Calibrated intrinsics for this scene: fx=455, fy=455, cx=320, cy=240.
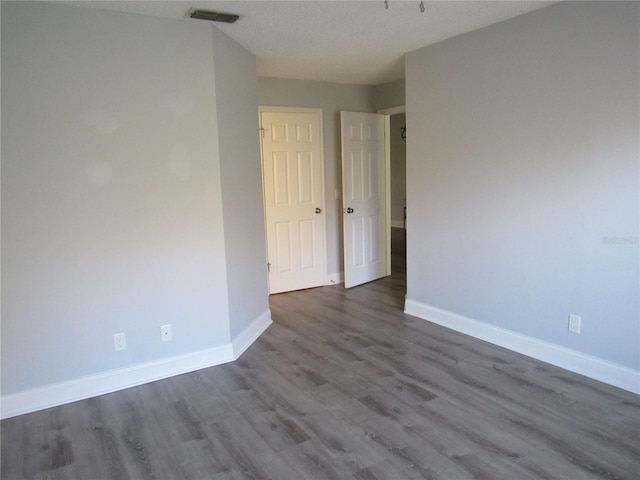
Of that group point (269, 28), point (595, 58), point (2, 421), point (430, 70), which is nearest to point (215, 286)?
point (2, 421)

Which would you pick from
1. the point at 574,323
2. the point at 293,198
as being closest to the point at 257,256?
the point at 293,198

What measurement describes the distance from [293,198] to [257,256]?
4.43 ft

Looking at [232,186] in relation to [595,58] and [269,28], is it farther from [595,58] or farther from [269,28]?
[595,58]

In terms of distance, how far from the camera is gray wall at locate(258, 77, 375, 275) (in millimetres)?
4961

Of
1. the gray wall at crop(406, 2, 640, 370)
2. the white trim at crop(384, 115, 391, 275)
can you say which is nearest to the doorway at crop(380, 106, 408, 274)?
the white trim at crop(384, 115, 391, 275)

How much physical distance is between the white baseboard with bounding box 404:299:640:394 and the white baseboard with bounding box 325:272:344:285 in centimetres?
147

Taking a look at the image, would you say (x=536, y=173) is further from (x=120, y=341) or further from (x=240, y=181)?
(x=120, y=341)

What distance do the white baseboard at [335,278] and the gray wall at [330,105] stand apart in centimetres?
3

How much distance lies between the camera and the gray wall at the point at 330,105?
195 inches

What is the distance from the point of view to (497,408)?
2.64 m

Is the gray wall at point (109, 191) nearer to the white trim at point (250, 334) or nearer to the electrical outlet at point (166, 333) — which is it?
the electrical outlet at point (166, 333)

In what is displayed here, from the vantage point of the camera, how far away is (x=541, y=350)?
3.27 meters

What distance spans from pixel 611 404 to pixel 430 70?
2810 mm

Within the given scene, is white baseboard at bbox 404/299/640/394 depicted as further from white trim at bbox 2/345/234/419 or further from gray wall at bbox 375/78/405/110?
gray wall at bbox 375/78/405/110
